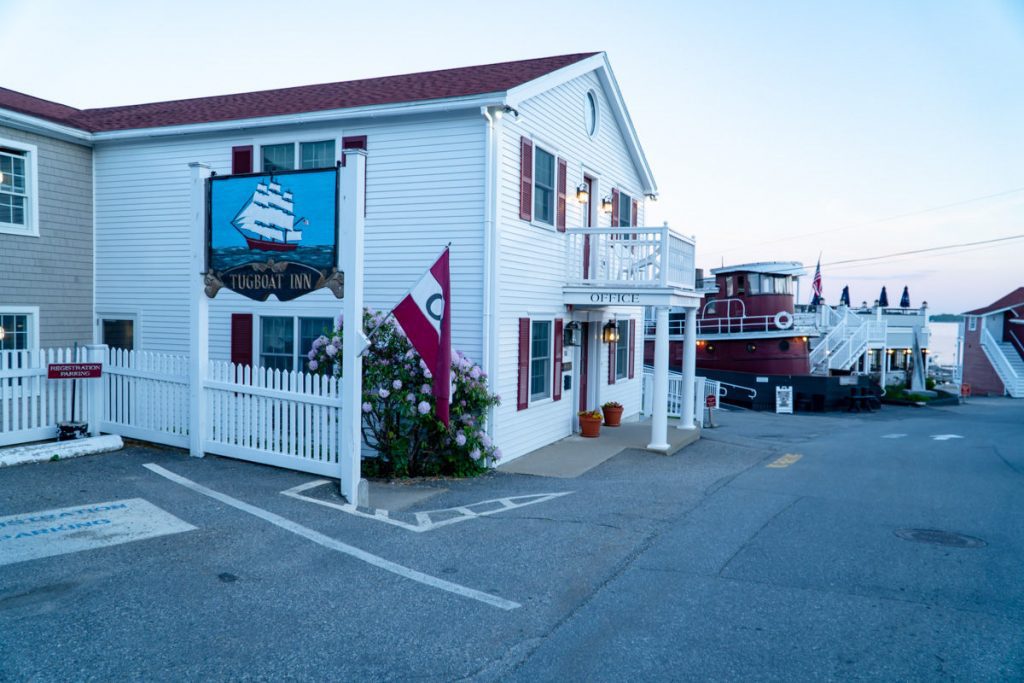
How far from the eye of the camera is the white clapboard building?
11844 millimetres

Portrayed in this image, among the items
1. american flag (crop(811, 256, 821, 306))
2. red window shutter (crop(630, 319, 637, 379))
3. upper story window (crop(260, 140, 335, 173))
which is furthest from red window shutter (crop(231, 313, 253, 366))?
american flag (crop(811, 256, 821, 306))

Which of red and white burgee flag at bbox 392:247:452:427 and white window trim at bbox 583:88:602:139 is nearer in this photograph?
red and white burgee flag at bbox 392:247:452:427

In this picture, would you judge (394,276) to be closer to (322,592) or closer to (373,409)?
(373,409)

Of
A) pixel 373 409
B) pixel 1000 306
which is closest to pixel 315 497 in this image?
pixel 373 409

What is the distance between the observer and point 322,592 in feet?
19.6

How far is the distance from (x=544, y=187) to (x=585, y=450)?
190 inches

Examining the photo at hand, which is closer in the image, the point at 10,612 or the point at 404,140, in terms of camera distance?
the point at 10,612

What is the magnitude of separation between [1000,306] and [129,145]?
47.3 metres

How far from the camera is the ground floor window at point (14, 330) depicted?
500 inches

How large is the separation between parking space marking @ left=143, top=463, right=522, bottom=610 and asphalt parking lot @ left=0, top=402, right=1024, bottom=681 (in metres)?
0.03

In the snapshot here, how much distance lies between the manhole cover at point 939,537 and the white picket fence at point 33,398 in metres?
10.8

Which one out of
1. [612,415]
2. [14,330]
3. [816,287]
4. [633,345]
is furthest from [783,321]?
[14,330]

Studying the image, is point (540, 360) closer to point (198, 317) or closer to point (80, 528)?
point (198, 317)

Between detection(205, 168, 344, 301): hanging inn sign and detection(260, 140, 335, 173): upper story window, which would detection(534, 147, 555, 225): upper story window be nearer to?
detection(260, 140, 335, 173): upper story window
